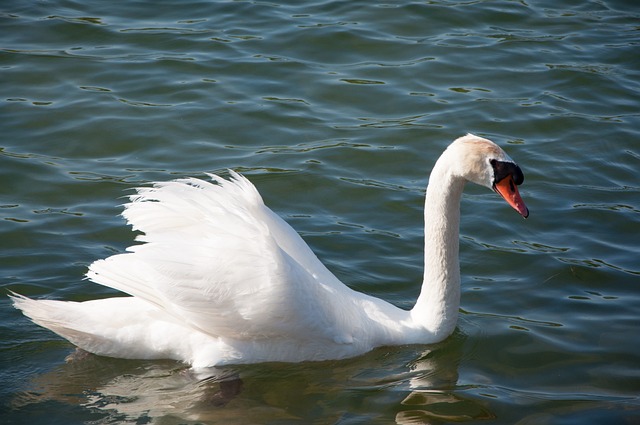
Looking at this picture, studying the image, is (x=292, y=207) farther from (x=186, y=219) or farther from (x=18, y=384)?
(x=18, y=384)

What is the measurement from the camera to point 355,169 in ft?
29.4

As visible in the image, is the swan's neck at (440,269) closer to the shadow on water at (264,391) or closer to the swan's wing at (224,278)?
the shadow on water at (264,391)

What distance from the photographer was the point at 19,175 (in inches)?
335

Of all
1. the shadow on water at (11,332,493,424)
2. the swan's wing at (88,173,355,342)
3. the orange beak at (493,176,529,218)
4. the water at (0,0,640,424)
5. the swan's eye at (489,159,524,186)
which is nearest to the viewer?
the shadow on water at (11,332,493,424)

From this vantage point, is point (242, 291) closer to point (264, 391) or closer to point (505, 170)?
point (264, 391)

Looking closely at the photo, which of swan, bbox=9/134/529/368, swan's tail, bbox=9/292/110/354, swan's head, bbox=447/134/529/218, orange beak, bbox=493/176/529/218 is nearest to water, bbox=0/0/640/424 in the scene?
swan, bbox=9/134/529/368

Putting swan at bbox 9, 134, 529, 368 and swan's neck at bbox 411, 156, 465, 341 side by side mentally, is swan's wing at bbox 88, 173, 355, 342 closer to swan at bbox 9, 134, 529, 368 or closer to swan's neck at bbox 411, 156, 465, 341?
swan at bbox 9, 134, 529, 368

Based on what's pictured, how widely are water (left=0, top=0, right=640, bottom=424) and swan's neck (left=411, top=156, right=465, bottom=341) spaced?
20 centimetres

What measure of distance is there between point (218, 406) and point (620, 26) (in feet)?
27.5

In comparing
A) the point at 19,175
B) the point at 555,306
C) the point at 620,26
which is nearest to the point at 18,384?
the point at 19,175

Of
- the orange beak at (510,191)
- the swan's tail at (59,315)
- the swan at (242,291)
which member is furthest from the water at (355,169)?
the orange beak at (510,191)

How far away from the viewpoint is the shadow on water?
18.9ft

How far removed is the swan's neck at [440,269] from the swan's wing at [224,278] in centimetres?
57

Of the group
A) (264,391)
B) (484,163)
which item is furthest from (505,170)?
(264,391)
